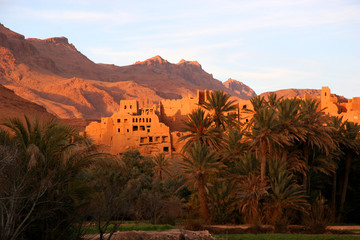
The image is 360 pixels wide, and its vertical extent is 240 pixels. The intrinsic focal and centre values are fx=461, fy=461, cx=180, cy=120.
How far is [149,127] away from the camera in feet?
201

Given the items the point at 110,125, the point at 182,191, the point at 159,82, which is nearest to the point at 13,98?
the point at 110,125

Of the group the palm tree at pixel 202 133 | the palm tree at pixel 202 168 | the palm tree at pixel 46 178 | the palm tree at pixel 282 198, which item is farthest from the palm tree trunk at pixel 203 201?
the palm tree at pixel 46 178

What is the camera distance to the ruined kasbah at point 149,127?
2245 inches

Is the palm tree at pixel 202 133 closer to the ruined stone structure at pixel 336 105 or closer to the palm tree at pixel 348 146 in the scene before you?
the palm tree at pixel 348 146

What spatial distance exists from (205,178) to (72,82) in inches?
4303

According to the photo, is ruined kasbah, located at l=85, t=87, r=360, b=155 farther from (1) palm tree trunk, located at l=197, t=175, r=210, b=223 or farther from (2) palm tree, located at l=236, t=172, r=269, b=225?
(1) palm tree trunk, located at l=197, t=175, r=210, b=223

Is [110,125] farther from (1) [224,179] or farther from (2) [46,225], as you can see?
(2) [46,225]

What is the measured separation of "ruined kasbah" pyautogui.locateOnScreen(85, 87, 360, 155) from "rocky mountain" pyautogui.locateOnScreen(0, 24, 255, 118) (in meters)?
50.8

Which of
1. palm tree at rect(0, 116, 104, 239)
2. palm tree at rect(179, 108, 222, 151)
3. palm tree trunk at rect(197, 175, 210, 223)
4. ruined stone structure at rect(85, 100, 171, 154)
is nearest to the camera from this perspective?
palm tree at rect(0, 116, 104, 239)

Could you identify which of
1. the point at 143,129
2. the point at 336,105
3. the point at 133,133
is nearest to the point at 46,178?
the point at 133,133

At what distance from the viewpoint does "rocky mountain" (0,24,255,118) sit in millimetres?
122062

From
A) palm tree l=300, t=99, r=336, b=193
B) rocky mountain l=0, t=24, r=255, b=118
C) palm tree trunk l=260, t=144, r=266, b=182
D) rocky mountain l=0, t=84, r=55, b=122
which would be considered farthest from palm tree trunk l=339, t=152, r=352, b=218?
rocky mountain l=0, t=24, r=255, b=118

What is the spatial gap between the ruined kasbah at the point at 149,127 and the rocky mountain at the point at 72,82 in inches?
2001

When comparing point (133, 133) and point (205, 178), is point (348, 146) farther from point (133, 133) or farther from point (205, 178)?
point (133, 133)
